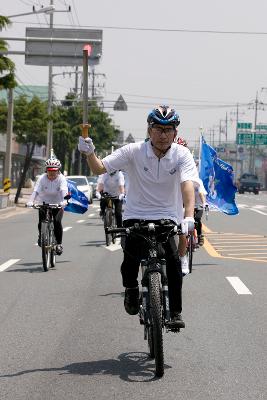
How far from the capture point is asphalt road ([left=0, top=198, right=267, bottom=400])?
5789mm

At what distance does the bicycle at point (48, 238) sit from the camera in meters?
12.9

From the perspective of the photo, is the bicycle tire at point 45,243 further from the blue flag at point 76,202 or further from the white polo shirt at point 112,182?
the white polo shirt at point 112,182

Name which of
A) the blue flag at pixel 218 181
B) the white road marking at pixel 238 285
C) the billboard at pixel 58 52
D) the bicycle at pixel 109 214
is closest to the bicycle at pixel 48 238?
the blue flag at pixel 218 181

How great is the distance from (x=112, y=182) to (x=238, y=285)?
6516mm

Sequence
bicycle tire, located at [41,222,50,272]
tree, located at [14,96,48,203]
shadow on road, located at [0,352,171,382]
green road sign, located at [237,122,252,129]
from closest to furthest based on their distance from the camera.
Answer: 1. shadow on road, located at [0,352,171,382]
2. bicycle tire, located at [41,222,50,272]
3. tree, located at [14,96,48,203]
4. green road sign, located at [237,122,252,129]

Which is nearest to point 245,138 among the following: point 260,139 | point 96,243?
point 260,139

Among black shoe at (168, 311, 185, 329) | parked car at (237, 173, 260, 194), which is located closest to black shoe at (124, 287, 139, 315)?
black shoe at (168, 311, 185, 329)

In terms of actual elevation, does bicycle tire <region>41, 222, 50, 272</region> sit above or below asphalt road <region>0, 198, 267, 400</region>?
above

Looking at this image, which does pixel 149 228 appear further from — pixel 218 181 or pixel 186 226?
pixel 218 181

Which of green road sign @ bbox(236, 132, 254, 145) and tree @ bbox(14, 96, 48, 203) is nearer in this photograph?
tree @ bbox(14, 96, 48, 203)

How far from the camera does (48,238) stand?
512 inches

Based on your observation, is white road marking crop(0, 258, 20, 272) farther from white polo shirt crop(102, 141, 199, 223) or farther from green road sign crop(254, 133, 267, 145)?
green road sign crop(254, 133, 267, 145)

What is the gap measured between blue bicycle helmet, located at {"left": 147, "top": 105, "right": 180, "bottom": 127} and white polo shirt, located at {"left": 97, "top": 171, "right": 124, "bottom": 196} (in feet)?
35.0

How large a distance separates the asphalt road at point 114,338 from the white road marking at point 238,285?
0.02 metres
